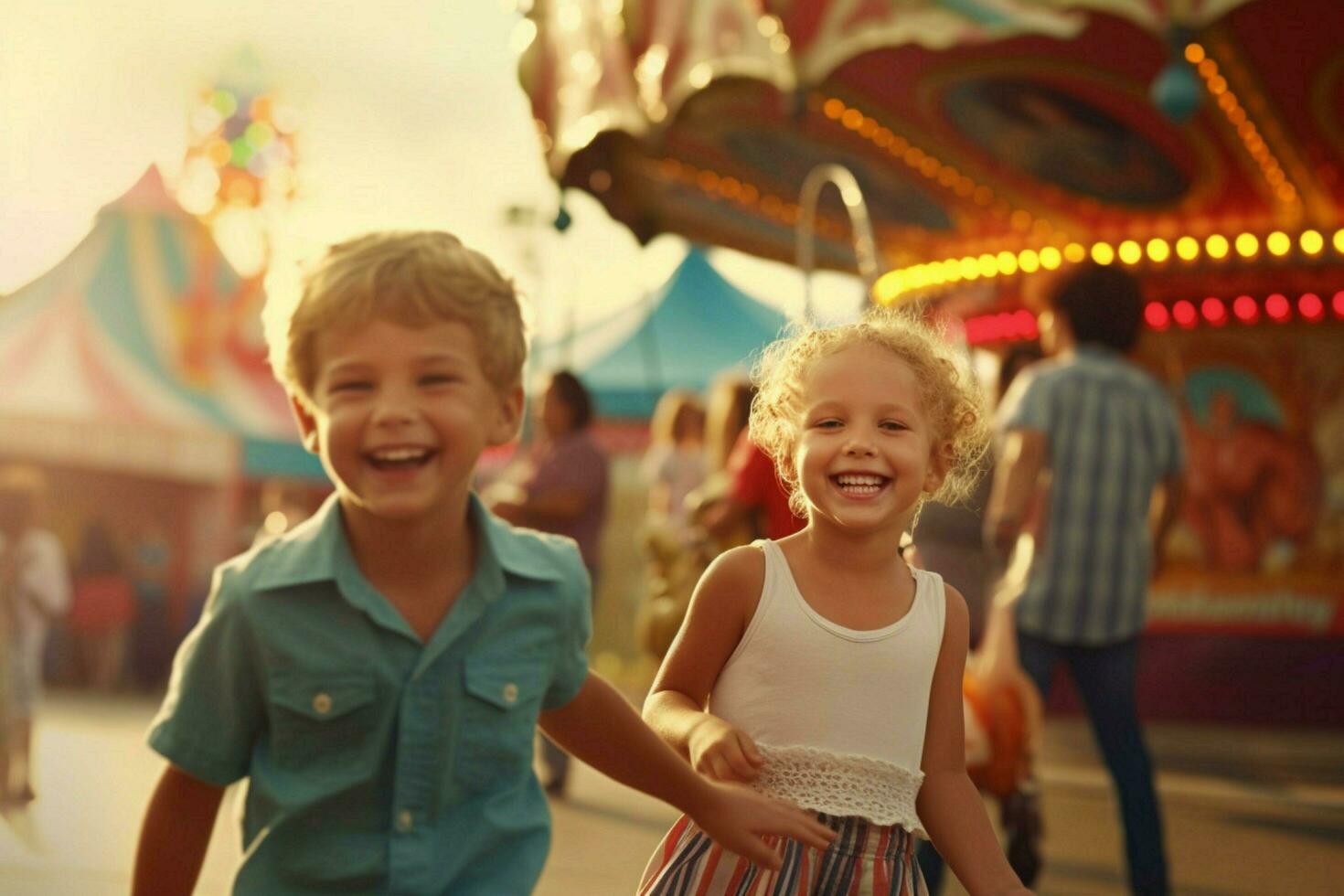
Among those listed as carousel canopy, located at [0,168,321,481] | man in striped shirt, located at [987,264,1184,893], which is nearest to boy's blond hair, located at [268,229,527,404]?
man in striped shirt, located at [987,264,1184,893]

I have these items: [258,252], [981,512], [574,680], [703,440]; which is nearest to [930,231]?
[703,440]

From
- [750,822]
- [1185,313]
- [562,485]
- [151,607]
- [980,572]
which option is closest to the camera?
[750,822]

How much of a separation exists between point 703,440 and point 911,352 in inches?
279

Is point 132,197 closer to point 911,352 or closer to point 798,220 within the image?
point 798,220

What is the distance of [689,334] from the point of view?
61.0ft

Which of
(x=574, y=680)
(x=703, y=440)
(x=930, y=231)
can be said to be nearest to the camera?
(x=574, y=680)

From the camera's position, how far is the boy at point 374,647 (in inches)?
64.9

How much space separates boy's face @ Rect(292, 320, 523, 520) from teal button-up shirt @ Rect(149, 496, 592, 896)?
10 cm

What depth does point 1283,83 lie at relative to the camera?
6902 mm

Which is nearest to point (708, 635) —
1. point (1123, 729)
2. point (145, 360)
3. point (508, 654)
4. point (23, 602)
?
point (508, 654)

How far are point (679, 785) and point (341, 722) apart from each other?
40cm

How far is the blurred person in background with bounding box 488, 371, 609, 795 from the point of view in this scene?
5613mm

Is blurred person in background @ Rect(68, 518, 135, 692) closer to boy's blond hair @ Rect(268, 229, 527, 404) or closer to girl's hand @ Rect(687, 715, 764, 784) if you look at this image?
girl's hand @ Rect(687, 715, 764, 784)

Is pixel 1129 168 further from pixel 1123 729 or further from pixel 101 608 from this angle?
pixel 101 608
